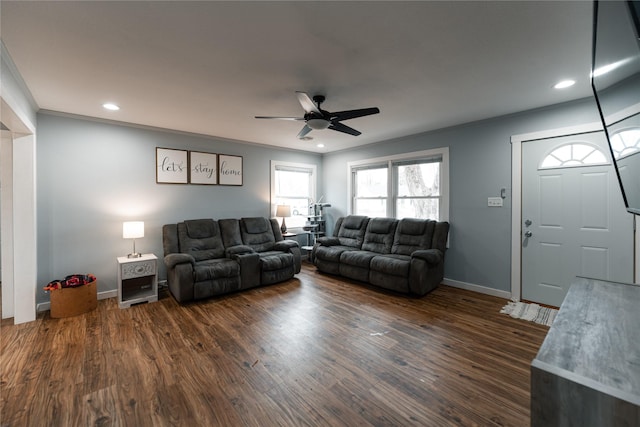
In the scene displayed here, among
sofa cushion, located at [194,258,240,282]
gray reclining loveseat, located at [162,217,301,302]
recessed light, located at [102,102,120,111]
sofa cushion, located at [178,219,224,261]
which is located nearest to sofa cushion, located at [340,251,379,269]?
gray reclining loveseat, located at [162,217,301,302]

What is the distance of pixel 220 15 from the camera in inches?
67.1

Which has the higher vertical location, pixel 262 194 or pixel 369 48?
pixel 369 48

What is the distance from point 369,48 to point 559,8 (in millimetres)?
1167

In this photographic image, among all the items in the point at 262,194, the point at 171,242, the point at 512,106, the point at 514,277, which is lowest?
the point at 514,277

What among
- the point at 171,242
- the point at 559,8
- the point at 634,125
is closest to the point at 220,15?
the point at 559,8

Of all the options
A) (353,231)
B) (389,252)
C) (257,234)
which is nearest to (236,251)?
(257,234)

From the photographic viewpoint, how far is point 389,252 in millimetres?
4539

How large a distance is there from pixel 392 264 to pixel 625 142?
2.84m

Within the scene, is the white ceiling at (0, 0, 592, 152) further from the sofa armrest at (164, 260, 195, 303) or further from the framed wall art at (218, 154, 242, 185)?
the sofa armrest at (164, 260, 195, 303)

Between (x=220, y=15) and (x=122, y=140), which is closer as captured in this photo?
(x=220, y=15)

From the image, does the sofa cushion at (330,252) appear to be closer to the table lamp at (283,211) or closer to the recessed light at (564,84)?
the table lamp at (283,211)

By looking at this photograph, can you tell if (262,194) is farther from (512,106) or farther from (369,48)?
(512,106)

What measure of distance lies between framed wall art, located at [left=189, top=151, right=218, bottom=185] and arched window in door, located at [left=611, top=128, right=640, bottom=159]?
480 cm

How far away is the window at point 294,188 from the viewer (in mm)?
5621
